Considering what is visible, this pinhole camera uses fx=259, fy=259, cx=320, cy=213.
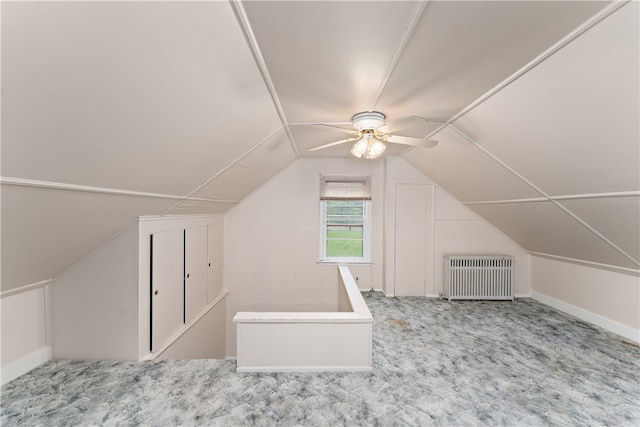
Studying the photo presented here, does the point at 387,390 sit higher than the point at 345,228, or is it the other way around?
the point at 345,228

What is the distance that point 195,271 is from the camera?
329 cm

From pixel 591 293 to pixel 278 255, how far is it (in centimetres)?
402

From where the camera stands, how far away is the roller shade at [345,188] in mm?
4133

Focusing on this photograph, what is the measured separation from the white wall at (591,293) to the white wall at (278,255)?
2283 mm

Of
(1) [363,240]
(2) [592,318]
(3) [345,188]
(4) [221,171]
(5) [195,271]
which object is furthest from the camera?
(1) [363,240]

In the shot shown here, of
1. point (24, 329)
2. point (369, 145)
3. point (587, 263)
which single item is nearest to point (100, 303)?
point (24, 329)

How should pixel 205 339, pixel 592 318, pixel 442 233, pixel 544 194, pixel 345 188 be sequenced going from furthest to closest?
1. pixel 345 188
2. pixel 442 233
3. pixel 205 339
4. pixel 592 318
5. pixel 544 194

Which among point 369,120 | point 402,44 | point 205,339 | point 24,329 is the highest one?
point 402,44

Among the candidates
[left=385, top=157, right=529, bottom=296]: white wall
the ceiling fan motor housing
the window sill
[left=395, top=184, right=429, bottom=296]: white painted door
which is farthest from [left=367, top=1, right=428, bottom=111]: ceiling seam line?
the window sill

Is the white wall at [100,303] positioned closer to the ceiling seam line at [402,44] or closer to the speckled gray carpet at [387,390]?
the speckled gray carpet at [387,390]

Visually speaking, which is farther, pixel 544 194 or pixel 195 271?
pixel 195 271

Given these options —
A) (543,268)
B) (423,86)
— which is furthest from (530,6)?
(543,268)

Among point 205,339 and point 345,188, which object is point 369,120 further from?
point 205,339

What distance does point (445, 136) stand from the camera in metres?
2.74
